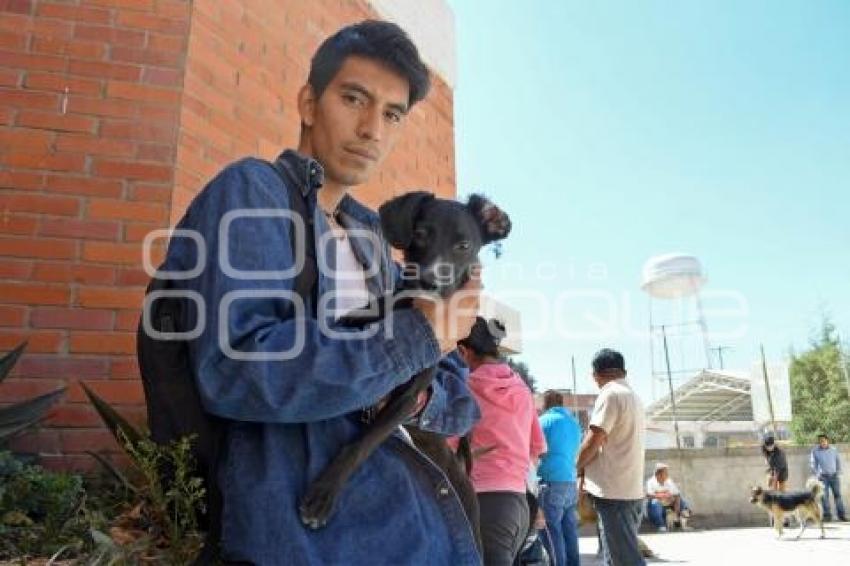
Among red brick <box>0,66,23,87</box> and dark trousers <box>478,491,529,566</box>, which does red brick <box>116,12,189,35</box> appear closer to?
red brick <box>0,66,23,87</box>

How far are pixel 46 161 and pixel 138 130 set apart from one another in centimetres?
43

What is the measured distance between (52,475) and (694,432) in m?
34.5

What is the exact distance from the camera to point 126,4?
10.9 feet

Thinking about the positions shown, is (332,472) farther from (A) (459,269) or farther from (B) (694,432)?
(B) (694,432)

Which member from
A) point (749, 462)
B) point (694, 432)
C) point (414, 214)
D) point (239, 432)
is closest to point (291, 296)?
point (239, 432)

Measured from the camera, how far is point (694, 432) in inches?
1291

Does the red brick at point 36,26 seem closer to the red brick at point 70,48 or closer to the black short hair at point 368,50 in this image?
the red brick at point 70,48

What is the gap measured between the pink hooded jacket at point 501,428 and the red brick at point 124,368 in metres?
1.91

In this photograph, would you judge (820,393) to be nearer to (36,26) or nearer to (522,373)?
(522,373)

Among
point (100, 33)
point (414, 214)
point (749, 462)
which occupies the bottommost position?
point (749, 462)

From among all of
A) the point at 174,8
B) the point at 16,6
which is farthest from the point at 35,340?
the point at 174,8

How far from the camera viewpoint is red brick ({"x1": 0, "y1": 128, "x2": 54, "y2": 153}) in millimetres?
2990

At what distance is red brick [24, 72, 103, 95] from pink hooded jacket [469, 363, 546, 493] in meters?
2.58

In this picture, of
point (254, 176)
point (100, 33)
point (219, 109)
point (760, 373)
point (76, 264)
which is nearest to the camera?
point (254, 176)
